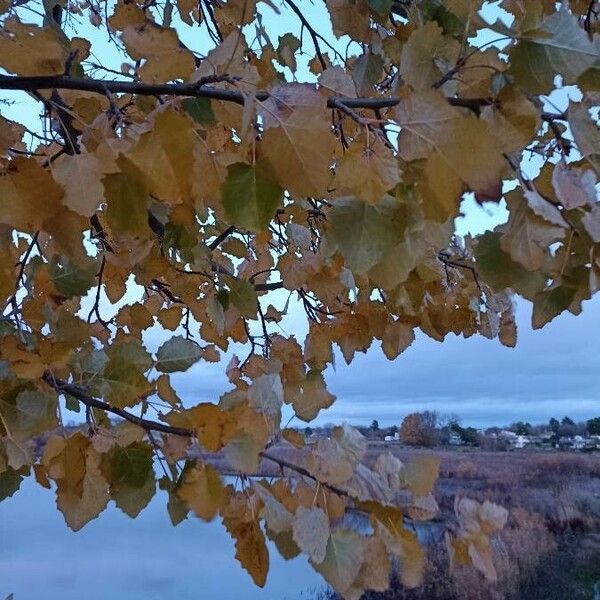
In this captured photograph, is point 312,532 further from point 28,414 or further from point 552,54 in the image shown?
point 552,54

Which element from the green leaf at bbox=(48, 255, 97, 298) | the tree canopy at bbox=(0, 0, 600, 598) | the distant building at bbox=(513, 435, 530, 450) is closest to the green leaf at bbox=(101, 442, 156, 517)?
the tree canopy at bbox=(0, 0, 600, 598)

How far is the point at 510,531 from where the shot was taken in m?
3.43

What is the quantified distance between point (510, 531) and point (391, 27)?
10.1 ft

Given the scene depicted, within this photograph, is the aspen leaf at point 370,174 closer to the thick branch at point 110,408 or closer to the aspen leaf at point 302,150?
the aspen leaf at point 302,150

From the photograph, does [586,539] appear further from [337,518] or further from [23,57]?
[23,57]

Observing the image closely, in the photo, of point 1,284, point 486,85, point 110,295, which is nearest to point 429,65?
point 486,85

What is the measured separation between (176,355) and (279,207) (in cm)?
26

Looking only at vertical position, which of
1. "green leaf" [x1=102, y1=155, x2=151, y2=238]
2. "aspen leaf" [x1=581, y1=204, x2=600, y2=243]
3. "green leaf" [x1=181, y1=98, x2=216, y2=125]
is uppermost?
"green leaf" [x1=181, y1=98, x2=216, y2=125]

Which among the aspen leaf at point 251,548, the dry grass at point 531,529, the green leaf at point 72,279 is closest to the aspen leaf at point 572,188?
the aspen leaf at point 251,548

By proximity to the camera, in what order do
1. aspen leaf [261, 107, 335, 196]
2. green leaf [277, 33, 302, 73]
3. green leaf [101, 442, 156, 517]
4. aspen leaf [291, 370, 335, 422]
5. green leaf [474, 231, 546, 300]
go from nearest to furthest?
aspen leaf [261, 107, 335, 196] → green leaf [474, 231, 546, 300] → green leaf [101, 442, 156, 517] → aspen leaf [291, 370, 335, 422] → green leaf [277, 33, 302, 73]

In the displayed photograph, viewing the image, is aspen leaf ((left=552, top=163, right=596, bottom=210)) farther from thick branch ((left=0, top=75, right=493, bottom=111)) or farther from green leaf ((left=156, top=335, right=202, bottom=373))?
green leaf ((left=156, top=335, right=202, bottom=373))

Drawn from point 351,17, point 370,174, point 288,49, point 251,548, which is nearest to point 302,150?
point 370,174

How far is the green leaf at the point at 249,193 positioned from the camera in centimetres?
44

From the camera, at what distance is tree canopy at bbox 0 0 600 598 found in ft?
1.36
